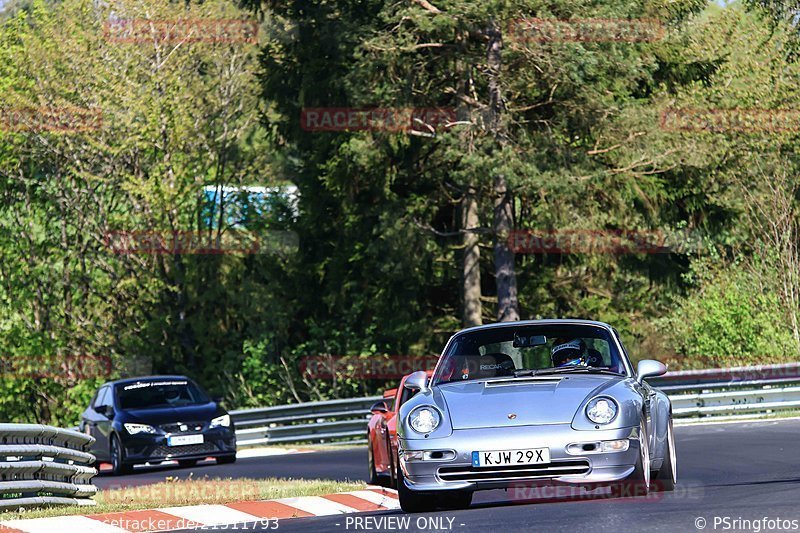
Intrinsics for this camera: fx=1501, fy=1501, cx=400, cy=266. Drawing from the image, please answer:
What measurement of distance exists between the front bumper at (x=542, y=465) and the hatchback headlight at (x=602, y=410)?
4.3 inches

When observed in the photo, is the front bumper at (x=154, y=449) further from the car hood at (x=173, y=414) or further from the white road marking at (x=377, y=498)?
the white road marking at (x=377, y=498)

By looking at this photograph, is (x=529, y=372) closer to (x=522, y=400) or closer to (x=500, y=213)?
(x=522, y=400)

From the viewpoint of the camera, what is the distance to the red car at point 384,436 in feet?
52.3

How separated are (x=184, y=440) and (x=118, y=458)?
1.07 meters

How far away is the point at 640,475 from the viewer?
10945mm

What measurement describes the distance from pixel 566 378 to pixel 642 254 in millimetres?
26993

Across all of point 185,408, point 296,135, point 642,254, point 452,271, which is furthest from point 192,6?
point 185,408

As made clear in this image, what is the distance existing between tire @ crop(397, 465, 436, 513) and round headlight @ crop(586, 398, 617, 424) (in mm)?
1467

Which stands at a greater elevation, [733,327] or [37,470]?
[37,470]

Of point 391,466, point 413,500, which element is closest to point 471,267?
point 391,466

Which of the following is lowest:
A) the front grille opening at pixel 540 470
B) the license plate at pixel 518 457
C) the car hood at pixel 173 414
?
the car hood at pixel 173 414

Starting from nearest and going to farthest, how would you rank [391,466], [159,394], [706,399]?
1. [391,466]
2. [159,394]
3. [706,399]

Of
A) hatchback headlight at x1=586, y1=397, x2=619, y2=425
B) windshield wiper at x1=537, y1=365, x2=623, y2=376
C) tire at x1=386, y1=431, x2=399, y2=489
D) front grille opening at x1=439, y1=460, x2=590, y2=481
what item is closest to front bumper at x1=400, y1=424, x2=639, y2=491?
front grille opening at x1=439, y1=460, x2=590, y2=481

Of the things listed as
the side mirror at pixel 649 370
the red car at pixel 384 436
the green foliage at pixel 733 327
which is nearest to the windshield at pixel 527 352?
the side mirror at pixel 649 370
